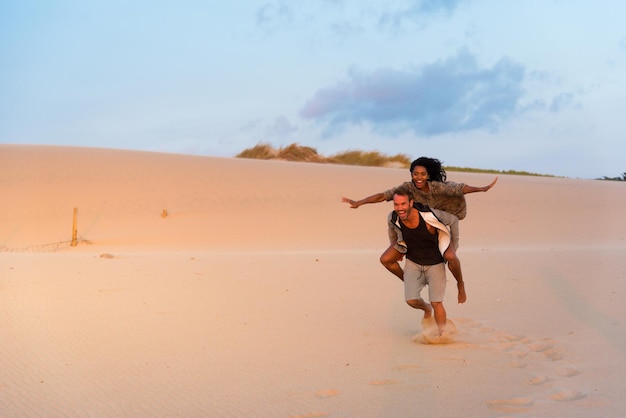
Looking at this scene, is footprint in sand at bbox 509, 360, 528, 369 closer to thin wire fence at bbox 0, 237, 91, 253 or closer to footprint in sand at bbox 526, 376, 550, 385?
footprint in sand at bbox 526, 376, 550, 385

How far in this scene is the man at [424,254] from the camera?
6.88 metres

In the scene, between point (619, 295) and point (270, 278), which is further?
point (270, 278)

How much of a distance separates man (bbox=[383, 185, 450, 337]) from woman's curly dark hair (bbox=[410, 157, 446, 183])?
0.26m

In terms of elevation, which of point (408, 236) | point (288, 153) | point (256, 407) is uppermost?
point (288, 153)

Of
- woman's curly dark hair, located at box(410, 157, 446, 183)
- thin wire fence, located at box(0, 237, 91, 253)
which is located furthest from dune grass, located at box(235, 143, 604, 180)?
woman's curly dark hair, located at box(410, 157, 446, 183)

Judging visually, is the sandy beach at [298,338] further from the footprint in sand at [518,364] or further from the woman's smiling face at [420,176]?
the woman's smiling face at [420,176]

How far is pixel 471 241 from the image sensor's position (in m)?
Result: 22.2

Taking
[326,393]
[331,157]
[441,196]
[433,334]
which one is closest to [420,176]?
[441,196]

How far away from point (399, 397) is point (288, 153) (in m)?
38.5

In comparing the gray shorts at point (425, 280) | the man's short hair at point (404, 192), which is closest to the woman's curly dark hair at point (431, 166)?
the man's short hair at point (404, 192)

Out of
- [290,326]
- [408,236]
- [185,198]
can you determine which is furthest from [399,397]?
[185,198]

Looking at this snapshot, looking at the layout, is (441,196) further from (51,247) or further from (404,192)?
(51,247)

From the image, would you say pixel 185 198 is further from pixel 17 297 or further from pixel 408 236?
pixel 408 236

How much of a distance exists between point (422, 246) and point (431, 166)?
30.6 inches
